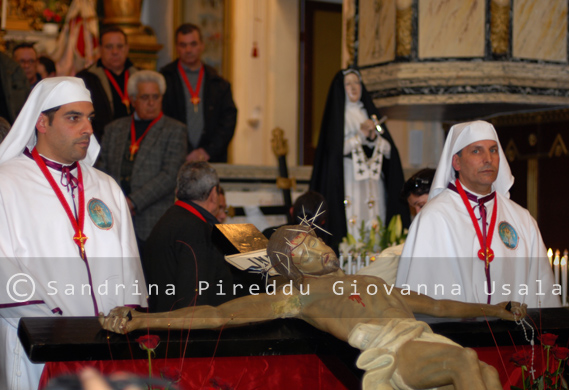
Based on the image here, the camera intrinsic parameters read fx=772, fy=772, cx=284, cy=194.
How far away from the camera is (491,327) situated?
3.17 meters

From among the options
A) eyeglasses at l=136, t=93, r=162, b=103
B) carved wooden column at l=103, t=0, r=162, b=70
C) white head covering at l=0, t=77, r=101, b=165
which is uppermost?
carved wooden column at l=103, t=0, r=162, b=70

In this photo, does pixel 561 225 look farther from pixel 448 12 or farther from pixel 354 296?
pixel 354 296

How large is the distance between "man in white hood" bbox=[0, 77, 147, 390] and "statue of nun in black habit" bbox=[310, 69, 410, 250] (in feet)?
12.4

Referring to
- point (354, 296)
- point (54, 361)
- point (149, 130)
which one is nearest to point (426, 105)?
point (149, 130)

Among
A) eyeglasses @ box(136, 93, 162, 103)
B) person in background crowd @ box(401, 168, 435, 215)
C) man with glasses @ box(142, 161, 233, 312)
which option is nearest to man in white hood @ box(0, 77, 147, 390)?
man with glasses @ box(142, 161, 233, 312)

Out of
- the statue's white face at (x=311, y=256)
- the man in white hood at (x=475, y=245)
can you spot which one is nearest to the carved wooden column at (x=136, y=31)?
the man in white hood at (x=475, y=245)

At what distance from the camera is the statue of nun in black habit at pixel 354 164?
7699 millimetres

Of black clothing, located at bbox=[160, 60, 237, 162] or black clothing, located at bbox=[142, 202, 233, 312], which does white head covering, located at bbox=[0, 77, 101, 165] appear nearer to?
black clothing, located at bbox=[142, 202, 233, 312]

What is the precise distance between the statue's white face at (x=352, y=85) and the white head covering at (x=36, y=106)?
4135mm

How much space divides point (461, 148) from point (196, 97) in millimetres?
4152

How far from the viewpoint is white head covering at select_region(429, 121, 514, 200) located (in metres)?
4.50

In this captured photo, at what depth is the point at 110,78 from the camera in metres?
7.73

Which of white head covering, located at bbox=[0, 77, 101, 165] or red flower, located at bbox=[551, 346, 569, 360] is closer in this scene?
red flower, located at bbox=[551, 346, 569, 360]

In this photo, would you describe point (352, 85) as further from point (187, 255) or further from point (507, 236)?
point (187, 255)
